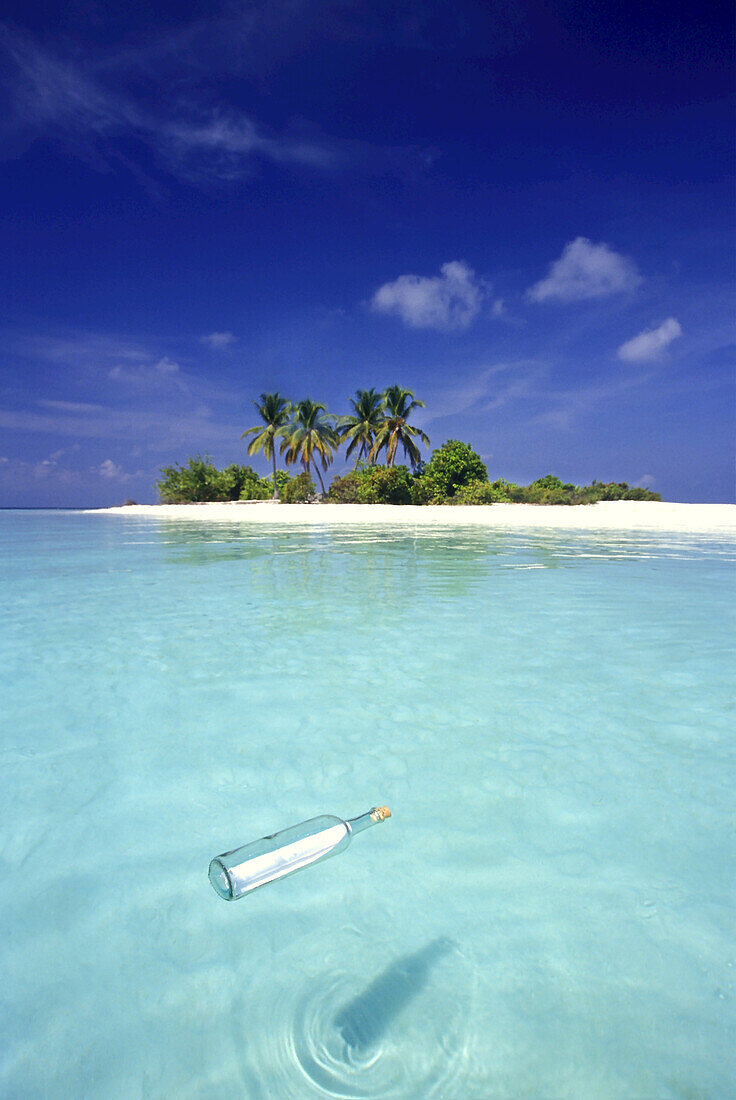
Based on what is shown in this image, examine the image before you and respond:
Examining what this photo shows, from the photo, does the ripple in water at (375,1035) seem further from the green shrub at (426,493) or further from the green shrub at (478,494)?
the green shrub at (426,493)

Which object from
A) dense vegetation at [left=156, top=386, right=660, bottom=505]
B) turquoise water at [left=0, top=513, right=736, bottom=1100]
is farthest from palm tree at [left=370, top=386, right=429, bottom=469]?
turquoise water at [left=0, top=513, right=736, bottom=1100]

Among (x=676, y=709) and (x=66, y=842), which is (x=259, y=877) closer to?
(x=66, y=842)

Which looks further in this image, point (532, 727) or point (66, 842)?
point (532, 727)

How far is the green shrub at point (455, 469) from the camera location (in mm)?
36250

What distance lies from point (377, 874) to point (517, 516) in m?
27.8

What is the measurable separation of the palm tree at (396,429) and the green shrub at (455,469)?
2.98 metres

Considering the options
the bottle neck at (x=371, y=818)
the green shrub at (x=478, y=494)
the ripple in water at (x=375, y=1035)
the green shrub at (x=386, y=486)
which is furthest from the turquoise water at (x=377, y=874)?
the green shrub at (x=386, y=486)

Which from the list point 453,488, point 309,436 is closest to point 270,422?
point 309,436

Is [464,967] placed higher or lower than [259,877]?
lower

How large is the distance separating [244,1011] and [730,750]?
2.51m

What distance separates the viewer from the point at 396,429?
125ft

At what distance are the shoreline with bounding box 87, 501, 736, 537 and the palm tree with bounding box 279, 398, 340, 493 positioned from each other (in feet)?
16.6

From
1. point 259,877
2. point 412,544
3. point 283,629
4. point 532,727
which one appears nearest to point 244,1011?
point 259,877

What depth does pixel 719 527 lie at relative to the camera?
22094 mm
